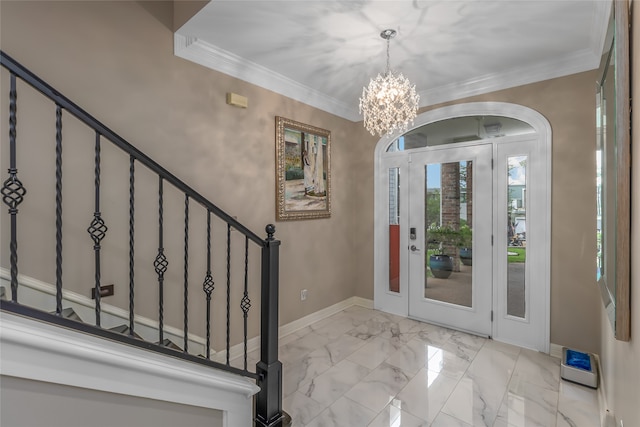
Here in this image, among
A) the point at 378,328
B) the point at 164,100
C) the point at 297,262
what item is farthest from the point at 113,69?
the point at 378,328

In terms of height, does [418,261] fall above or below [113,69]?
below

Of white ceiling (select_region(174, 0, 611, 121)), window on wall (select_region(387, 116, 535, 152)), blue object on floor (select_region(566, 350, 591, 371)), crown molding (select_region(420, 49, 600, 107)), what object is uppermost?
white ceiling (select_region(174, 0, 611, 121))

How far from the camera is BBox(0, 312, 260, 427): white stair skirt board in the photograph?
0.94 metres

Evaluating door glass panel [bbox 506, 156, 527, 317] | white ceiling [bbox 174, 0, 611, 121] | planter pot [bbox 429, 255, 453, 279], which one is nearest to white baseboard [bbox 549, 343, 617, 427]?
door glass panel [bbox 506, 156, 527, 317]

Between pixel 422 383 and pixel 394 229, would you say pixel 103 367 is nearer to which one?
pixel 422 383

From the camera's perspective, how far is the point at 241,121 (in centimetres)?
300

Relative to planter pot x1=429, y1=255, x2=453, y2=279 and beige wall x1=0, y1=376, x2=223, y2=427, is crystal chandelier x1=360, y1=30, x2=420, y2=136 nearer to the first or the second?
planter pot x1=429, y1=255, x2=453, y2=279

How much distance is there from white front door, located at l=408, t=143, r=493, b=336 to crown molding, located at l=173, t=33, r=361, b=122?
4.46 ft

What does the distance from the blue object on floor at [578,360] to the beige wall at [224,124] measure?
0.19 m

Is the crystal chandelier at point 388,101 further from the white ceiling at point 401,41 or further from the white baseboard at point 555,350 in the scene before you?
the white baseboard at point 555,350

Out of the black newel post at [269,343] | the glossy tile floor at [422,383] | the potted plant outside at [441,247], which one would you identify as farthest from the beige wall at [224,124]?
the black newel post at [269,343]

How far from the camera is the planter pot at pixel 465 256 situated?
139 inches

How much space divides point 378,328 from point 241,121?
2.77m

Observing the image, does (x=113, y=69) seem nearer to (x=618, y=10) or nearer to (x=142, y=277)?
(x=142, y=277)
